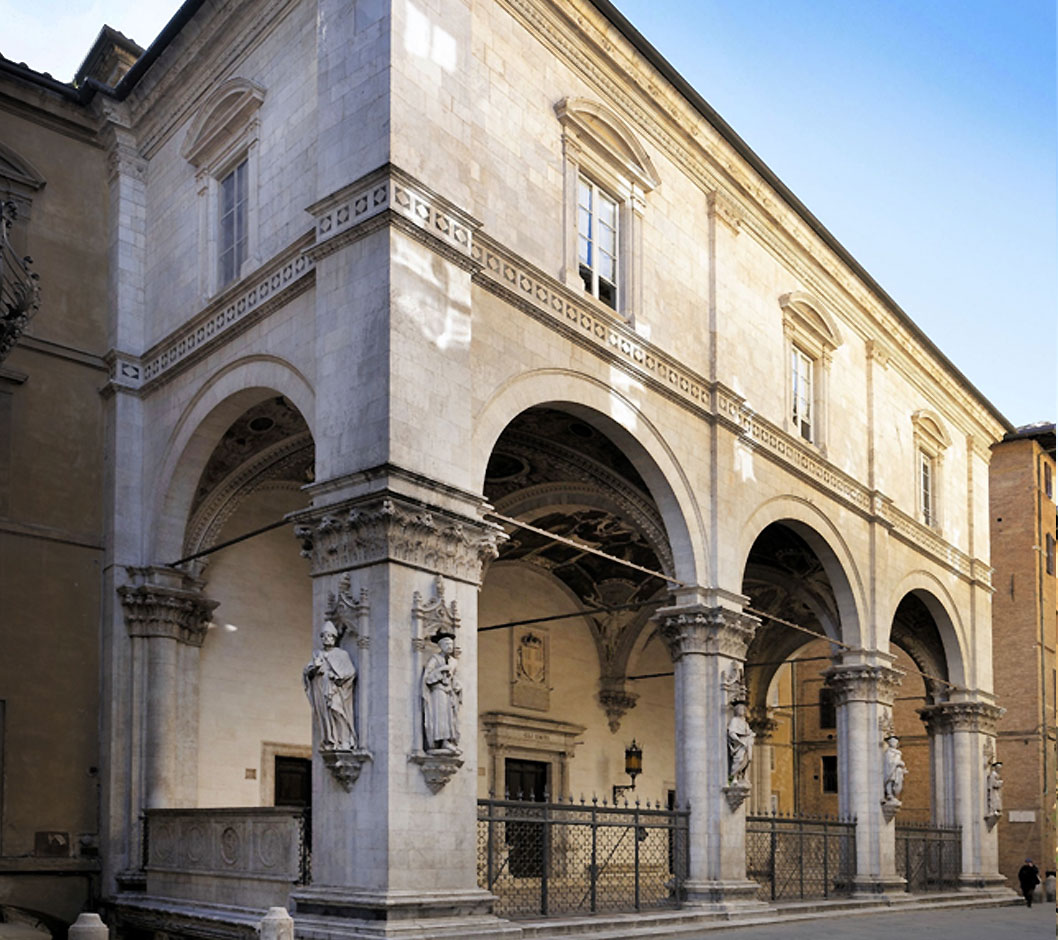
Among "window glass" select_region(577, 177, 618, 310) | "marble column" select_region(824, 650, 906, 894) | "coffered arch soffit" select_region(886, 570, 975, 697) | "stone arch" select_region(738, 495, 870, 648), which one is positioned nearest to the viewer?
"window glass" select_region(577, 177, 618, 310)

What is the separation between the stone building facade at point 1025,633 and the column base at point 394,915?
73.7ft

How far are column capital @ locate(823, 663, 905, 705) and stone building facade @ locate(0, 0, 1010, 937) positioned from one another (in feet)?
0.25

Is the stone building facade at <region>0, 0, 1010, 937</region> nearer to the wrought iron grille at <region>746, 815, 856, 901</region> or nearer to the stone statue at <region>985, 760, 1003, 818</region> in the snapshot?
the wrought iron grille at <region>746, 815, 856, 901</region>

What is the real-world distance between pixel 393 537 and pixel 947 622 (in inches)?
695

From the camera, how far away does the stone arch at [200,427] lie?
46.8ft

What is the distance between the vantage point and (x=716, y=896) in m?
16.0

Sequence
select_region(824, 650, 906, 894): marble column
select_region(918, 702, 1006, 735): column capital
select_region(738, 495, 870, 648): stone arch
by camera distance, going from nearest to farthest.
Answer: select_region(738, 495, 870, 648): stone arch
select_region(824, 650, 906, 894): marble column
select_region(918, 702, 1006, 735): column capital

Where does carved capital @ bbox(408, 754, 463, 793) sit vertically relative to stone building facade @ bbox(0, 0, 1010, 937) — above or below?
below

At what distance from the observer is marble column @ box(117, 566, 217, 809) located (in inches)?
623

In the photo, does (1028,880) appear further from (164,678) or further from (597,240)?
(164,678)

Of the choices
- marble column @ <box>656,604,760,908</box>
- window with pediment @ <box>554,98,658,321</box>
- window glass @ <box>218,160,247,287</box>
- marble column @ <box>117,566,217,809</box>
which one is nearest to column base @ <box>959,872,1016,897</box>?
marble column @ <box>656,604,760,908</box>

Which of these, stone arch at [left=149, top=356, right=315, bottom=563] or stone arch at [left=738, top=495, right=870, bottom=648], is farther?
stone arch at [left=738, top=495, right=870, bottom=648]

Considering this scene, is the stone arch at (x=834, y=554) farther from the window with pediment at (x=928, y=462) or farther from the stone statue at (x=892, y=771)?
the window with pediment at (x=928, y=462)

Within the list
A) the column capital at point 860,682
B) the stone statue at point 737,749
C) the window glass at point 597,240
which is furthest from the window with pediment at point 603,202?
the column capital at point 860,682
